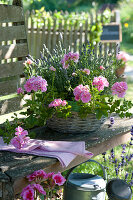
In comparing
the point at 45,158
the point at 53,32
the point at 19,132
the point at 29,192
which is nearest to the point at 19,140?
the point at 19,132

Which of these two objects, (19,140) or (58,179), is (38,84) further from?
(58,179)

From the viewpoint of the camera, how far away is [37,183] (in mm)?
1908

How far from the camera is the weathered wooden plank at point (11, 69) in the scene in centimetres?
308

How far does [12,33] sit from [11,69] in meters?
0.32

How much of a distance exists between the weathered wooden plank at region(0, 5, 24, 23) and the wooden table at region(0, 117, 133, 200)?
1.18 metres

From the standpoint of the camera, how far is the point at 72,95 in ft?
7.80

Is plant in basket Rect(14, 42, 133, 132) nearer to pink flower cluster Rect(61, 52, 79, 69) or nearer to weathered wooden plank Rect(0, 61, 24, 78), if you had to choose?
pink flower cluster Rect(61, 52, 79, 69)

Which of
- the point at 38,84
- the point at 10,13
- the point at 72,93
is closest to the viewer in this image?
the point at 38,84

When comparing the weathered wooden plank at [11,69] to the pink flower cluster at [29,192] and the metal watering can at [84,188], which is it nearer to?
the metal watering can at [84,188]

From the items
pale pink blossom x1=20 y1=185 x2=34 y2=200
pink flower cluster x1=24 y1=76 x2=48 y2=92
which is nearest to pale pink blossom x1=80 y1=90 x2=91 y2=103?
pink flower cluster x1=24 y1=76 x2=48 y2=92

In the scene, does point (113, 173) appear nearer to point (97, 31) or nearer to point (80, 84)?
point (80, 84)

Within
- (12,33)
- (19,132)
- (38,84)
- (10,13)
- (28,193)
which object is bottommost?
(28,193)

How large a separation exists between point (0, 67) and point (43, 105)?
92 cm

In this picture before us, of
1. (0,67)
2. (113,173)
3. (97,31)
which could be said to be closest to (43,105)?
(0,67)
